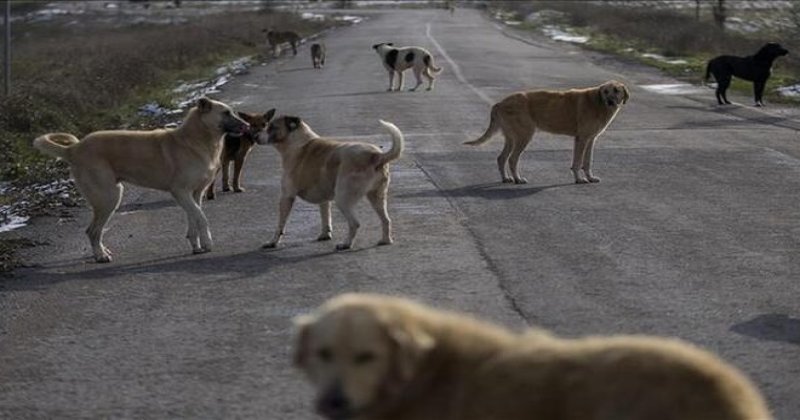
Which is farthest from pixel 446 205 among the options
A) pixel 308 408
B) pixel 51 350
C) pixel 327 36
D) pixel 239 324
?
pixel 327 36

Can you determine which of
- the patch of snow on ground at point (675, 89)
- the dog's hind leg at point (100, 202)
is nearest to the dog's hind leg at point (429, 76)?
the patch of snow on ground at point (675, 89)

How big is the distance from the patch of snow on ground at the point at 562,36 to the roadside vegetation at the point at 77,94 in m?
12.9

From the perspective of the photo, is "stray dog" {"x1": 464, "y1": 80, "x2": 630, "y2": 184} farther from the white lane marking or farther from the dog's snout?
the dog's snout

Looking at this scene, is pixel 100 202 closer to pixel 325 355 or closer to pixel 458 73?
pixel 325 355

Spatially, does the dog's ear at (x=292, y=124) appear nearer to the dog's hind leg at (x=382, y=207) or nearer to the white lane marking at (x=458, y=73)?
the dog's hind leg at (x=382, y=207)

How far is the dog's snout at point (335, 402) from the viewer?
4137 mm

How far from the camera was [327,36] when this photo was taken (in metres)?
65.8

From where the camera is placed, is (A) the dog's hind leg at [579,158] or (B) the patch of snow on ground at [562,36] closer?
(A) the dog's hind leg at [579,158]

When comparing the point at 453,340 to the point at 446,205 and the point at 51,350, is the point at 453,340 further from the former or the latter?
the point at 446,205

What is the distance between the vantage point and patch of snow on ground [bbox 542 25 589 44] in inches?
2229

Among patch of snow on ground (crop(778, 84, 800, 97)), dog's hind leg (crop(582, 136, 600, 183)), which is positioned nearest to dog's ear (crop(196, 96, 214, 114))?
dog's hind leg (crop(582, 136, 600, 183))

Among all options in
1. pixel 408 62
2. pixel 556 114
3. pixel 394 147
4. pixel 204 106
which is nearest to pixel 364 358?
pixel 394 147

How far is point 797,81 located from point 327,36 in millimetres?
36869

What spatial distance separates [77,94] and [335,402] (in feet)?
77.6
